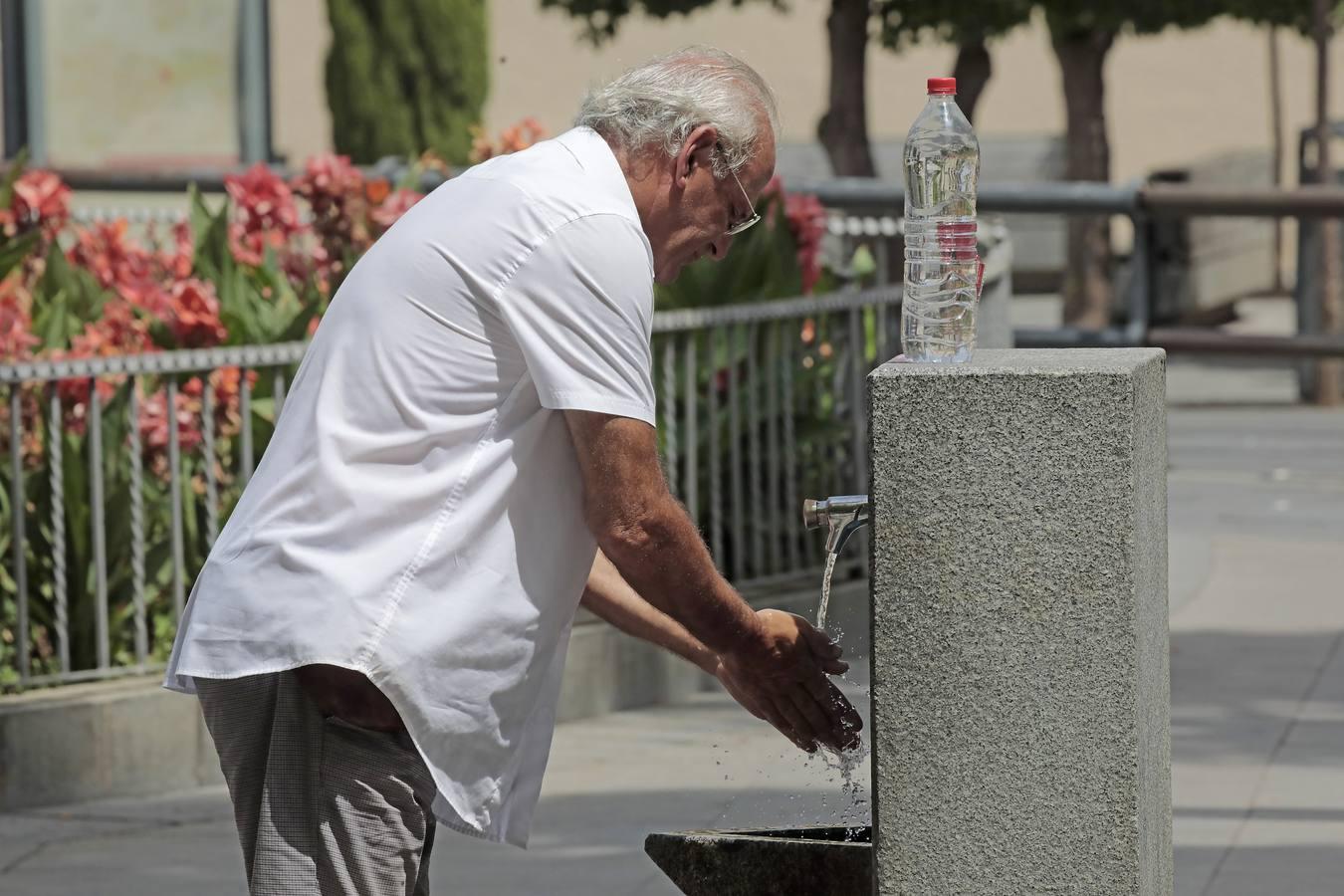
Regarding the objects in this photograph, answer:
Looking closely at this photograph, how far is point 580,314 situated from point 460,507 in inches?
11.0

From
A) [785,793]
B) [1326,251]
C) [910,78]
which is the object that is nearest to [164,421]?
→ [785,793]

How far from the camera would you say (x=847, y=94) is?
16359 millimetres

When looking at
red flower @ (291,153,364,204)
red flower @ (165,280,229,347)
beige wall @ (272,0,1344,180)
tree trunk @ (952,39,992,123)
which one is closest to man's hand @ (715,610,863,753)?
red flower @ (165,280,229,347)

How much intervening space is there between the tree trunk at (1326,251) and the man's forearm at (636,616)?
8341mm

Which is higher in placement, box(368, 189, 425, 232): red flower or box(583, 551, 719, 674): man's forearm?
box(368, 189, 425, 232): red flower

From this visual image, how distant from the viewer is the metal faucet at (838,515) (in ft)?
11.0

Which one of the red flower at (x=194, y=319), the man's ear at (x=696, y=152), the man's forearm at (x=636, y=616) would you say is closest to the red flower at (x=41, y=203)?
the red flower at (x=194, y=319)

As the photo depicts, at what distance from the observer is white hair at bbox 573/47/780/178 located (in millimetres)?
2951

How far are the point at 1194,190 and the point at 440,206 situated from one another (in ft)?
24.4

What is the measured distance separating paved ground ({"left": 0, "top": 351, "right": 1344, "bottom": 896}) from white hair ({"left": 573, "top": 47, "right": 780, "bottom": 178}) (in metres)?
1.39

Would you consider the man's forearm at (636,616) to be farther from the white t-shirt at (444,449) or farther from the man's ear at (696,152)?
the man's ear at (696,152)

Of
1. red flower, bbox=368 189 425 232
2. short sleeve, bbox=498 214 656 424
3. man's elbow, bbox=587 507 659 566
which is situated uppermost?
red flower, bbox=368 189 425 232

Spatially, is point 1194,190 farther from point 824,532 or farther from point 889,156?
point 889,156

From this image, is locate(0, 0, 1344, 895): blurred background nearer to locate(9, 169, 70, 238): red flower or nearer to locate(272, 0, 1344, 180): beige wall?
locate(9, 169, 70, 238): red flower
